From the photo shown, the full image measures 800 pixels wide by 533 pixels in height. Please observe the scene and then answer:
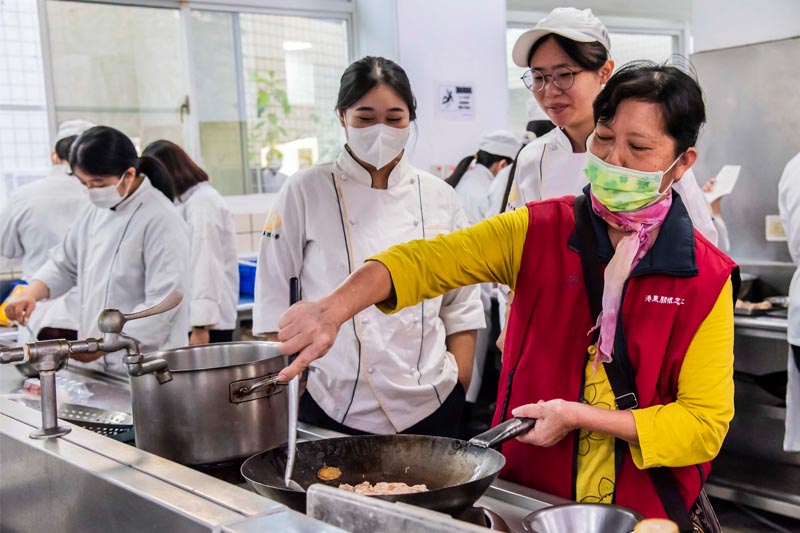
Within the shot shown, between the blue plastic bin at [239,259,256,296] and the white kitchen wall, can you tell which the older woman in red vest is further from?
the white kitchen wall

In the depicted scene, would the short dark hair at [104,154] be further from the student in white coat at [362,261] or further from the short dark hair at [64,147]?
the short dark hair at [64,147]

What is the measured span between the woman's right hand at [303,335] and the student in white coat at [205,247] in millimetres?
2765

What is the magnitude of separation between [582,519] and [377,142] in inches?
51.9

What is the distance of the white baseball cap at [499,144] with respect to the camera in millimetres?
5287

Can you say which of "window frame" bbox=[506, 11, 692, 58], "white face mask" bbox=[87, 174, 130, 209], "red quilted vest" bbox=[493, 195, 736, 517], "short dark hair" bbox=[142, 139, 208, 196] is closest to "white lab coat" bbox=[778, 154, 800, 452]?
"red quilted vest" bbox=[493, 195, 736, 517]

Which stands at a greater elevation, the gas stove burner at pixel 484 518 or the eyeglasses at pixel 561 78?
the eyeglasses at pixel 561 78

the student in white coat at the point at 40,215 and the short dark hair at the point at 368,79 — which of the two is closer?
the short dark hair at the point at 368,79

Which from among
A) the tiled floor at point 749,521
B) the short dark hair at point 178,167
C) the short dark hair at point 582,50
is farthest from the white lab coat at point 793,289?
the short dark hair at point 178,167

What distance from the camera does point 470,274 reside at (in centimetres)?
164

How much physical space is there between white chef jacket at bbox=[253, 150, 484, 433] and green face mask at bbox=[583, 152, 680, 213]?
86cm

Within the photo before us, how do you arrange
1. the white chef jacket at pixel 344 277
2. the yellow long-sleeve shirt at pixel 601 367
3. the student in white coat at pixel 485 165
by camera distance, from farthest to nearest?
the student in white coat at pixel 485 165, the white chef jacket at pixel 344 277, the yellow long-sleeve shirt at pixel 601 367

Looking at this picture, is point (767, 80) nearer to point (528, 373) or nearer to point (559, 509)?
point (528, 373)

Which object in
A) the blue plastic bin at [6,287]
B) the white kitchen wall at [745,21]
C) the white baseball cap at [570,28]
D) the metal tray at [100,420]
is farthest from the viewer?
the blue plastic bin at [6,287]

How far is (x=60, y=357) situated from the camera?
1541 millimetres
